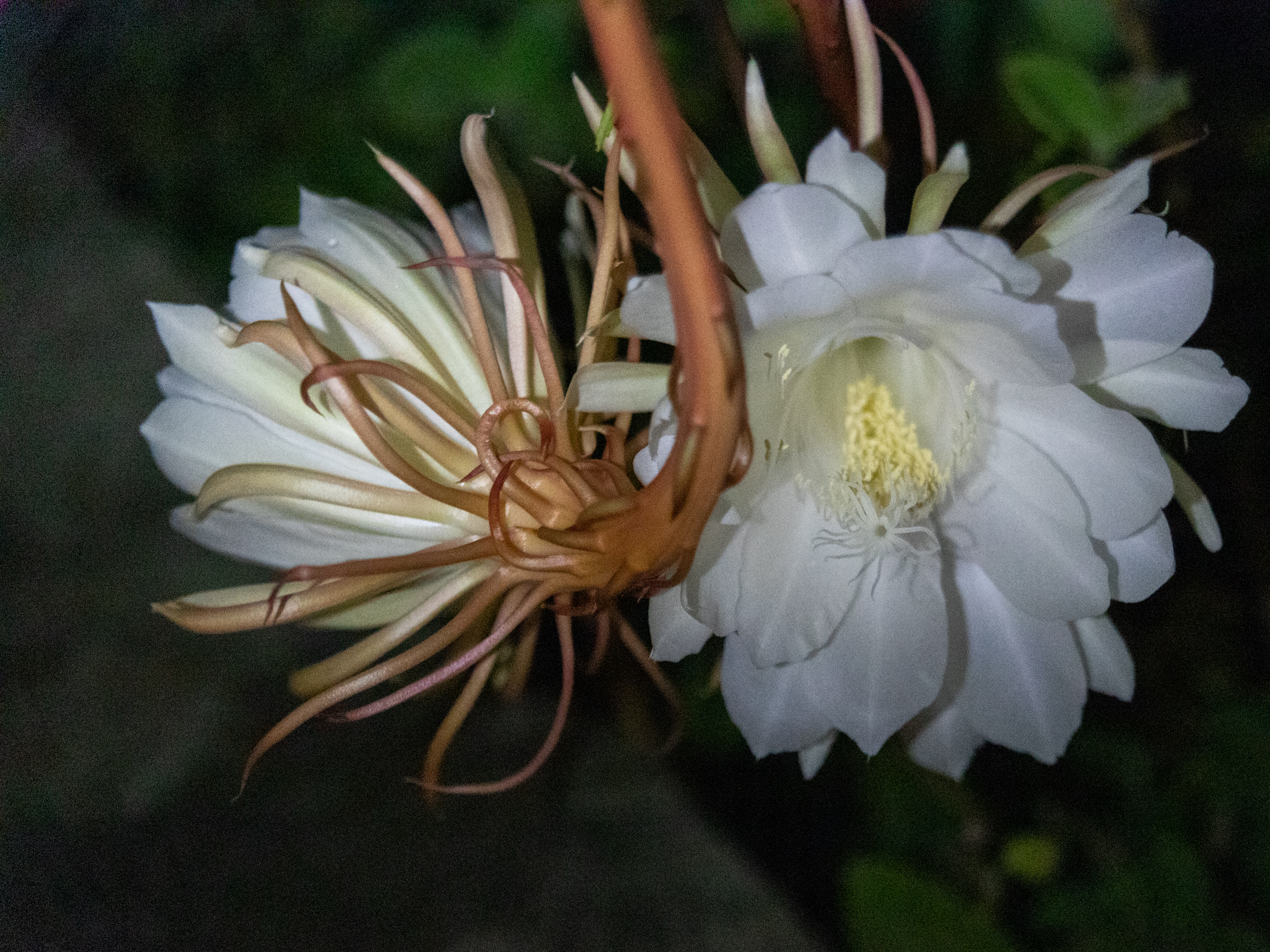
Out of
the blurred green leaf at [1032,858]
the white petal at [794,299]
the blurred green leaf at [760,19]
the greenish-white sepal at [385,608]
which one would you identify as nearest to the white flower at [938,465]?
the white petal at [794,299]

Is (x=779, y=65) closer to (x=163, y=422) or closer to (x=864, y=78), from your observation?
(x=864, y=78)

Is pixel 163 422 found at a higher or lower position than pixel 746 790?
higher

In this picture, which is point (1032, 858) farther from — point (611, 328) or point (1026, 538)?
point (611, 328)

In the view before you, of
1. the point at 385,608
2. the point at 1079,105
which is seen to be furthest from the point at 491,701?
the point at 1079,105

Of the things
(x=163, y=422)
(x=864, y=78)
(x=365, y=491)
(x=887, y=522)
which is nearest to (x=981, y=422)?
(x=887, y=522)

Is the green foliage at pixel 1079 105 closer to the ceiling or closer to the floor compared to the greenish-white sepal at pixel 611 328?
closer to the floor

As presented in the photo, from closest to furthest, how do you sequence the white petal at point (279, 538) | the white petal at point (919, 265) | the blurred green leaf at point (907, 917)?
the white petal at point (919, 265), the white petal at point (279, 538), the blurred green leaf at point (907, 917)

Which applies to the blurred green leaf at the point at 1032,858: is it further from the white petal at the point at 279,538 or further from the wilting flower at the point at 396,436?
the white petal at the point at 279,538
